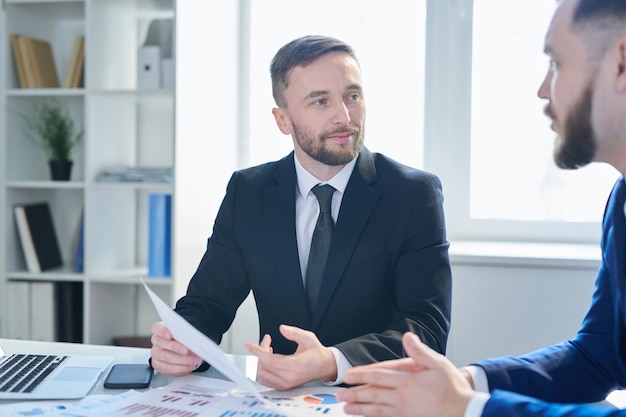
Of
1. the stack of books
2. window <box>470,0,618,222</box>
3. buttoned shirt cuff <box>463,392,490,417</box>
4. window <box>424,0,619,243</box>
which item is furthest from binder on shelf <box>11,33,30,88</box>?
buttoned shirt cuff <box>463,392,490,417</box>

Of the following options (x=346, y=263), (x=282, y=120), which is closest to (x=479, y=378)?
(x=346, y=263)

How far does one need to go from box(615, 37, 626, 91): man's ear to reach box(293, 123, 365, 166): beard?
0.81 meters

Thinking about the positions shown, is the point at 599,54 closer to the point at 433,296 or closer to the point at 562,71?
the point at 562,71

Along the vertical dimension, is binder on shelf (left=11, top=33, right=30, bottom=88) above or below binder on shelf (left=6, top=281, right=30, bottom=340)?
above

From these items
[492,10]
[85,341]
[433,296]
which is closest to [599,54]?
[433,296]

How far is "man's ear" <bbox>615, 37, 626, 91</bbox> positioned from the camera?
3.92 feet

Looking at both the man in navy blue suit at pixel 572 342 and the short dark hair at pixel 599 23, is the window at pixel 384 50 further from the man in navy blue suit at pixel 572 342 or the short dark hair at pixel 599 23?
the short dark hair at pixel 599 23

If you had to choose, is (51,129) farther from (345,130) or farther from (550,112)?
(550,112)

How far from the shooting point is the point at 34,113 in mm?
3188

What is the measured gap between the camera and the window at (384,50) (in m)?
3.33

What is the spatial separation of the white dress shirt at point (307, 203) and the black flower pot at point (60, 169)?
1.53m

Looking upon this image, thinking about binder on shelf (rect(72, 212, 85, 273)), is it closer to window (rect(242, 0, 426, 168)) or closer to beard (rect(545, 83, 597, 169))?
window (rect(242, 0, 426, 168))

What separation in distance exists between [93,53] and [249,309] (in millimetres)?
1292

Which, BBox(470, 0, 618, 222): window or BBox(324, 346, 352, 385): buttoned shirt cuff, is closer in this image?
BBox(324, 346, 352, 385): buttoned shirt cuff
